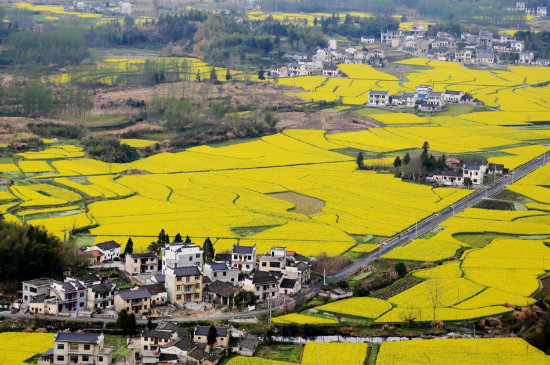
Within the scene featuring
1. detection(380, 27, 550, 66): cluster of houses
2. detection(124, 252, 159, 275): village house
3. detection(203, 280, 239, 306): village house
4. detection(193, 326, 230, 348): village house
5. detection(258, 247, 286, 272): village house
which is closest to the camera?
detection(193, 326, 230, 348): village house

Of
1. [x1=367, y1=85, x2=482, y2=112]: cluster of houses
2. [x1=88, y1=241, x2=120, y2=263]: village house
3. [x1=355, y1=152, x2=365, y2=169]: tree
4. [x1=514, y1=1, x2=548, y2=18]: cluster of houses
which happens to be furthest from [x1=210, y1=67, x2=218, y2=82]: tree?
[x1=514, y1=1, x2=548, y2=18]: cluster of houses

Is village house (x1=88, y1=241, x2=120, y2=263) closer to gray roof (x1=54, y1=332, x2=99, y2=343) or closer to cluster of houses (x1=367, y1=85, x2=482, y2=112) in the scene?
gray roof (x1=54, y1=332, x2=99, y2=343)

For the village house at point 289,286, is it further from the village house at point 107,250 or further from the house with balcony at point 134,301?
the village house at point 107,250

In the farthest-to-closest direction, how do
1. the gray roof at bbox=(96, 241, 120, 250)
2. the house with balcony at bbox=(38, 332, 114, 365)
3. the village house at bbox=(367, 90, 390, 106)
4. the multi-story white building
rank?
1. the village house at bbox=(367, 90, 390, 106)
2. the gray roof at bbox=(96, 241, 120, 250)
3. the multi-story white building
4. the house with balcony at bbox=(38, 332, 114, 365)

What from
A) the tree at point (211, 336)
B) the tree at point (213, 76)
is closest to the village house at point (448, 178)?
the tree at point (211, 336)

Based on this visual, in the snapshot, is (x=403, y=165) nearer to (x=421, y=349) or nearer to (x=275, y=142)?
(x=275, y=142)

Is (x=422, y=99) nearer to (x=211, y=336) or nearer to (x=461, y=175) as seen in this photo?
(x=461, y=175)
